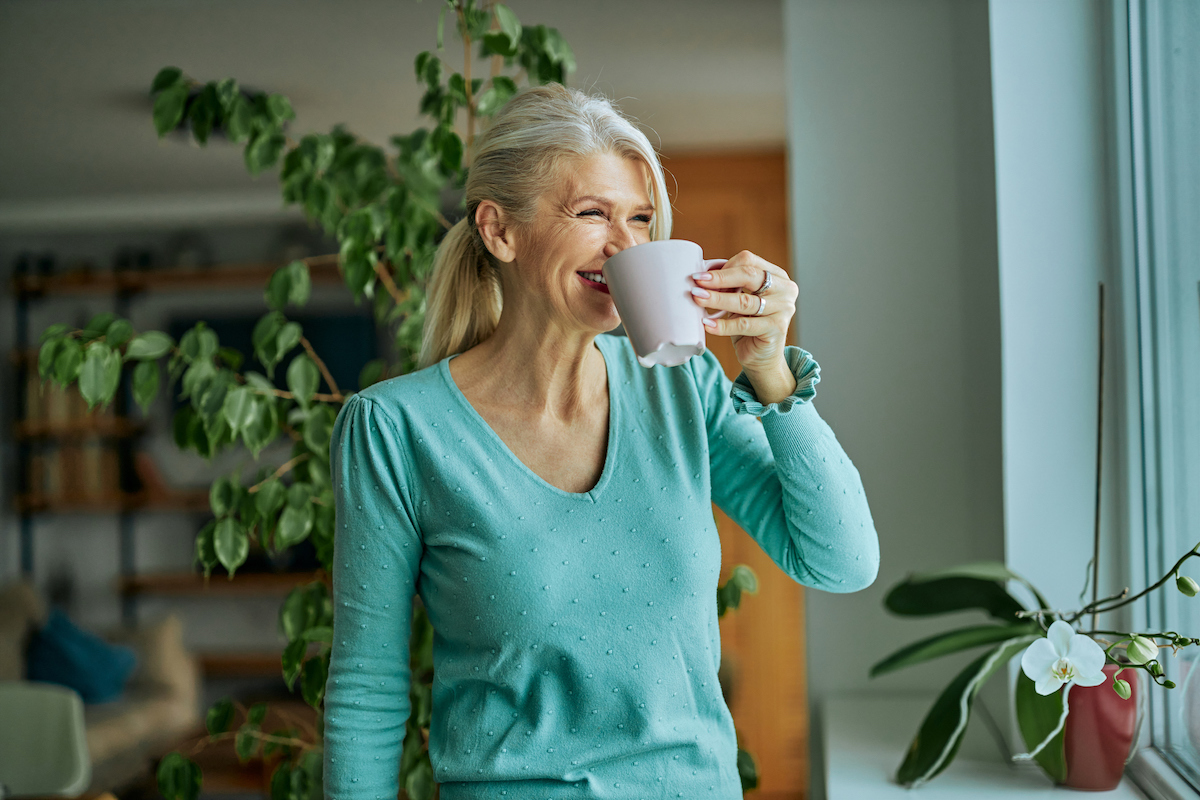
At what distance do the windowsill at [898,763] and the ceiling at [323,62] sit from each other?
128cm

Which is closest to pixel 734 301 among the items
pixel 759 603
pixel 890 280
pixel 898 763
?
pixel 898 763

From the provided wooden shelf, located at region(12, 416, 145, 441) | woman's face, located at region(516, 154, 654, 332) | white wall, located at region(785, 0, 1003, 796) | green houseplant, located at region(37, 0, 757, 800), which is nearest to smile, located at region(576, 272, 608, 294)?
woman's face, located at region(516, 154, 654, 332)

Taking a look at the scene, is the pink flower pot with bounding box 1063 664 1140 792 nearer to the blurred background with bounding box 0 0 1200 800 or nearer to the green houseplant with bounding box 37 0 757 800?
the blurred background with bounding box 0 0 1200 800

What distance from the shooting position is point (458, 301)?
1011 millimetres

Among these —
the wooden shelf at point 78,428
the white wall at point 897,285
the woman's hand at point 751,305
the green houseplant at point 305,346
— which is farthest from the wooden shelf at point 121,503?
the woman's hand at point 751,305

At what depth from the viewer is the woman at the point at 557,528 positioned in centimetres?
83

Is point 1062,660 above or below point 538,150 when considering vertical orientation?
below

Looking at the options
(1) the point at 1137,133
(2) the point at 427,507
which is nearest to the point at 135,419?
(2) the point at 427,507

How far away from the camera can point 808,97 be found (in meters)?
1.72

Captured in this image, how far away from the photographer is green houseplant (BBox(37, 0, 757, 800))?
137cm

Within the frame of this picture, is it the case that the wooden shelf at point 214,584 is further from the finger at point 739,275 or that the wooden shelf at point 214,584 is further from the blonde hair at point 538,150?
the finger at point 739,275

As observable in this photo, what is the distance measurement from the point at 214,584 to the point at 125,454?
2.58ft

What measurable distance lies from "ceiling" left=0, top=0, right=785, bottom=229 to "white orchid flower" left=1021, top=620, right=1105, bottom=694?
1436 mm

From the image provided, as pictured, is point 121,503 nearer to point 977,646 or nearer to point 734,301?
point 977,646
